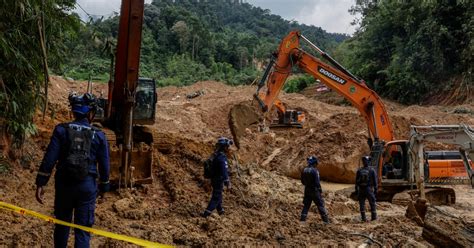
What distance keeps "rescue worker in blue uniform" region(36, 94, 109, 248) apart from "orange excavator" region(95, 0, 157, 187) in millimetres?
3971

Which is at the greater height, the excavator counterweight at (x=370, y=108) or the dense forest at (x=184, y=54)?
the dense forest at (x=184, y=54)

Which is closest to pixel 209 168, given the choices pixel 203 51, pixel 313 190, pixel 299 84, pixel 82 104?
pixel 313 190

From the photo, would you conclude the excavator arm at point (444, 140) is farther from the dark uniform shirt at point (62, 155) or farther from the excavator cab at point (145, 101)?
the dark uniform shirt at point (62, 155)

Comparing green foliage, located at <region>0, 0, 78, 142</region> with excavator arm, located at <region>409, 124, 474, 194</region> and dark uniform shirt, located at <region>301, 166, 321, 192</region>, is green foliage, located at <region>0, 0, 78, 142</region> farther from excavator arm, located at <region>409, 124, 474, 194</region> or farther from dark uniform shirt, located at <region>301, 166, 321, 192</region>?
excavator arm, located at <region>409, 124, 474, 194</region>

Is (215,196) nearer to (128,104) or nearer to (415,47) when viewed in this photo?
(128,104)

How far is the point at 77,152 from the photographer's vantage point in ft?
14.7

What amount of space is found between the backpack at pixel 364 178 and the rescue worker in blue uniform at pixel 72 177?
19.6 feet

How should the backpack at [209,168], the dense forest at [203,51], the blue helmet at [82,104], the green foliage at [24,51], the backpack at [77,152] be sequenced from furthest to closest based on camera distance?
the backpack at [209,168] < the dense forest at [203,51] < the green foliage at [24,51] < the blue helmet at [82,104] < the backpack at [77,152]

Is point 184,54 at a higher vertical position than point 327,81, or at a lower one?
higher

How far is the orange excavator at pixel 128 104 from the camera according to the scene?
8711mm

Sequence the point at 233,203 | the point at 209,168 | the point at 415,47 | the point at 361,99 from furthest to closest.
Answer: the point at 415,47, the point at 361,99, the point at 233,203, the point at 209,168

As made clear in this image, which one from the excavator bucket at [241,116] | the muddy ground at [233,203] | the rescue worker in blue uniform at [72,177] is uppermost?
the excavator bucket at [241,116]

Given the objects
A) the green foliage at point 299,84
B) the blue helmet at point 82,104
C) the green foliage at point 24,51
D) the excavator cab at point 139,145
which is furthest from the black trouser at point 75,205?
the green foliage at point 299,84

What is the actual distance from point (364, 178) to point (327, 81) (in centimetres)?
380
